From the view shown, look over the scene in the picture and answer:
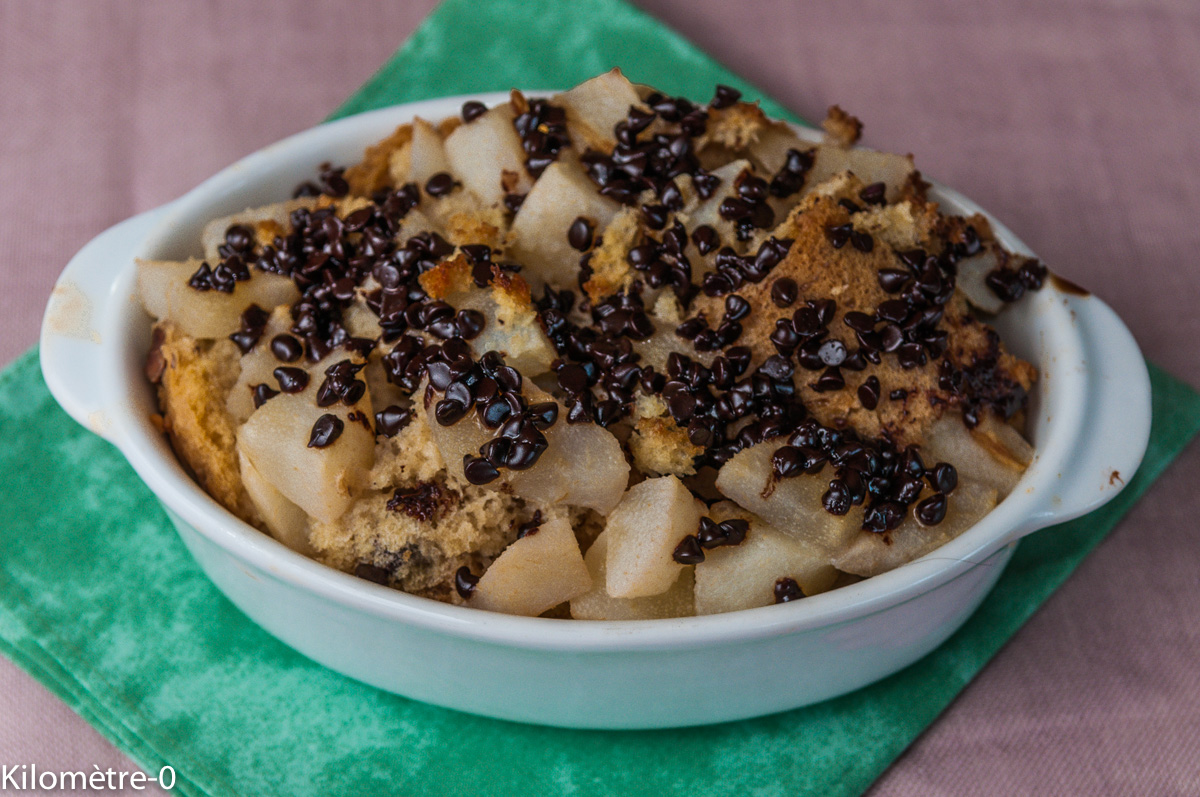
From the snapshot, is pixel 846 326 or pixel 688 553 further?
pixel 846 326

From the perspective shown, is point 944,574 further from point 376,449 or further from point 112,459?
point 112,459

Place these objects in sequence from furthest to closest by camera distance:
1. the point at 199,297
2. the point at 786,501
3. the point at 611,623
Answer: the point at 199,297
the point at 786,501
the point at 611,623

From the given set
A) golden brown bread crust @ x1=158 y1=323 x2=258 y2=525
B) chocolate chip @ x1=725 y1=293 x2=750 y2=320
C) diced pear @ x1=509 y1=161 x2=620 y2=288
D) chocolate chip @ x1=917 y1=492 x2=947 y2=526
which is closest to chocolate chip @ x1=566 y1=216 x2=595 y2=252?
diced pear @ x1=509 y1=161 x2=620 y2=288

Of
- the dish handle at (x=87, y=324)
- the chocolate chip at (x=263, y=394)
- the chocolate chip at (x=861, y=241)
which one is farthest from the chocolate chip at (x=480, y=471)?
the chocolate chip at (x=861, y=241)

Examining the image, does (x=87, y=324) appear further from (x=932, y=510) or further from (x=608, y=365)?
(x=932, y=510)

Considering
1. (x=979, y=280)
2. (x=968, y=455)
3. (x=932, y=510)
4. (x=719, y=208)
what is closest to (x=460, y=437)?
(x=719, y=208)

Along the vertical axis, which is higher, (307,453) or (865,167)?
(865,167)

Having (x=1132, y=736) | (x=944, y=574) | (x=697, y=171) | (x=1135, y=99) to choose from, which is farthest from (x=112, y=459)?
(x=1135, y=99)
